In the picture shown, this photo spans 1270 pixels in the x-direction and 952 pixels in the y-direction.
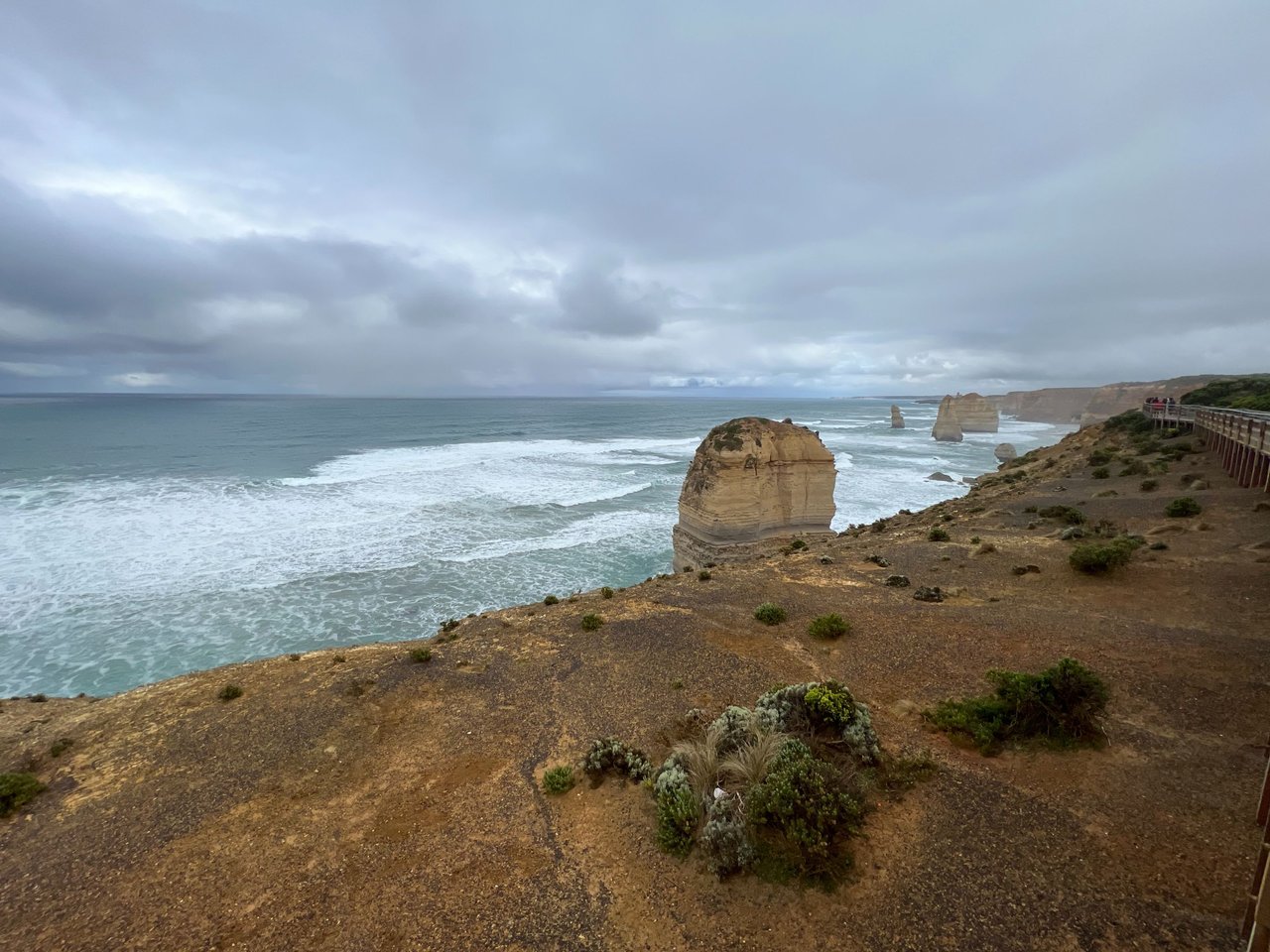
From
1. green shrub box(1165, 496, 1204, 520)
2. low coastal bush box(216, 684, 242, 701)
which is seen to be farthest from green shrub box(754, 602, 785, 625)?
green shrub box(1165, 496, 1204, 520)

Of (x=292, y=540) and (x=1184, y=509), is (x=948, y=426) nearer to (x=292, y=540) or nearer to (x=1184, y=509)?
(x=1184, y=509)

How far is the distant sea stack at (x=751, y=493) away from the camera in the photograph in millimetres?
26844

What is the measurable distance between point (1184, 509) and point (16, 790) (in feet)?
99.5

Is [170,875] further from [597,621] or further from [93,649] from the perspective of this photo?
[93,649]

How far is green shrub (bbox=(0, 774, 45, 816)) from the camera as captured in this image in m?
7.93

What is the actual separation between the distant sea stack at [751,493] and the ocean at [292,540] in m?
3.43

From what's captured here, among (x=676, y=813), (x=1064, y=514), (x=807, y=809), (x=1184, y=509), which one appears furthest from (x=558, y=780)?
(x=1064, y=514)

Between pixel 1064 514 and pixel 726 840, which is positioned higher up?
pixel 1064 514

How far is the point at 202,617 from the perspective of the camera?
20875 millimetres

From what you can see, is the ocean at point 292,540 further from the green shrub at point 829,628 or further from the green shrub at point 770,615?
the green shrub at point 829,628

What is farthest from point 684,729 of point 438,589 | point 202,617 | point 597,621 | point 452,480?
point 452,480

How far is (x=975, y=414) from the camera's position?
107m

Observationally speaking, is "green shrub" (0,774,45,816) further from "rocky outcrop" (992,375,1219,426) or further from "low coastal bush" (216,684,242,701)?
"rocky outcrop" (992,375,1219,426)

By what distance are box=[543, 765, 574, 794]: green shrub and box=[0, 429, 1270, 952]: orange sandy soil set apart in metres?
0.25
